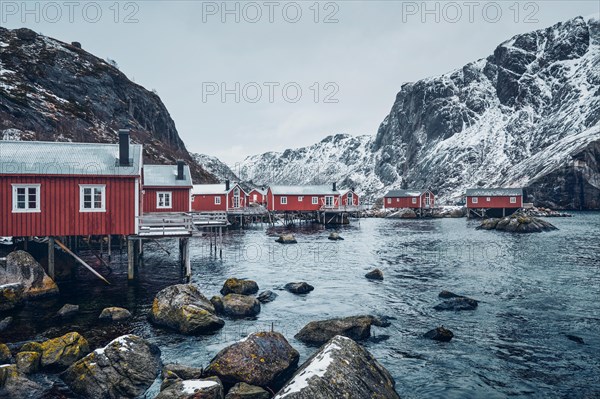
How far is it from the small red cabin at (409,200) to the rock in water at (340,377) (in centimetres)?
9597

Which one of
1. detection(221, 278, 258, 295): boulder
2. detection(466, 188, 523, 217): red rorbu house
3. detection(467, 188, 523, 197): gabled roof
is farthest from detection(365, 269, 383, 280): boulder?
detection(467, 188, 523, 197): gabled roof

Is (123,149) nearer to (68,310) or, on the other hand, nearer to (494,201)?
(68,310)

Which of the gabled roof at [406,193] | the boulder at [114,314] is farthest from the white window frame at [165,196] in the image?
the gabled roof at [406,193]

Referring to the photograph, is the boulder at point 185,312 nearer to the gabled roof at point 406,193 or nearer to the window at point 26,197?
the window at point 26,197

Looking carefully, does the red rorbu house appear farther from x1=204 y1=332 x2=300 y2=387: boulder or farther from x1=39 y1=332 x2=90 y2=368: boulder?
x1=39 y1=332 x2=90 y2=368: boulder

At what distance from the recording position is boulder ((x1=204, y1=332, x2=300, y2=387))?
1164 cm

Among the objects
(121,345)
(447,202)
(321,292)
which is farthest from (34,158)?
(447,202)

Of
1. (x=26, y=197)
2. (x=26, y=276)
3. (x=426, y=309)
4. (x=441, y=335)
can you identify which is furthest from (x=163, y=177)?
(x=441, y=335)

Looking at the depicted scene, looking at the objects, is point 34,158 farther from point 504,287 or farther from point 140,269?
point 504,287

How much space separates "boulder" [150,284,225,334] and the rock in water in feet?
24.3

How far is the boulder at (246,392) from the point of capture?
10.7 meters

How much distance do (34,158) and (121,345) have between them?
1682 centimetres

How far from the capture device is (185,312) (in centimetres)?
1720

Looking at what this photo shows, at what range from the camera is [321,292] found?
81.1 feet
